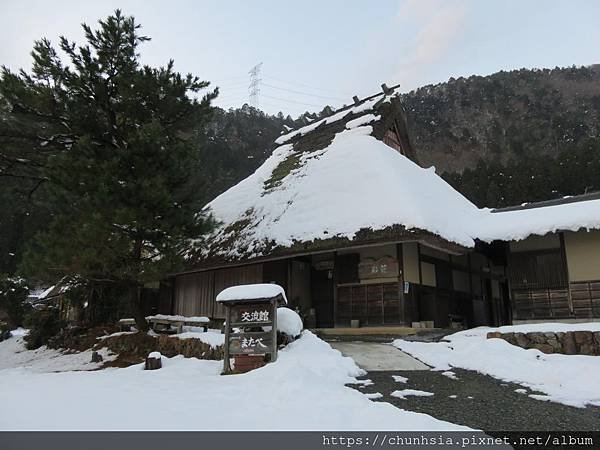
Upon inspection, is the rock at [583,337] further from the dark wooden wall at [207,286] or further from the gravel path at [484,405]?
the dark wooden wall at [207,286]

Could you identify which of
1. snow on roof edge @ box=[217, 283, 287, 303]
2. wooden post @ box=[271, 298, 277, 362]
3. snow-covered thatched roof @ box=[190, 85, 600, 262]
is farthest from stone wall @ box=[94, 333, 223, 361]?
snow-covered thatched roof @ box=[190, 85, 600, 262]

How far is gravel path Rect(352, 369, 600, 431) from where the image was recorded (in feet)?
14.1

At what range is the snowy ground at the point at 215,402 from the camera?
3865 mm

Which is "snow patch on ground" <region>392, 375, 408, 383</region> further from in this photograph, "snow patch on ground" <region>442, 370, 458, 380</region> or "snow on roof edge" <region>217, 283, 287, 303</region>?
"snow on roof edge" <region>217, 283, 287, 303</region>

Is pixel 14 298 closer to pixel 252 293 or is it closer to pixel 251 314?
pixel 251 314

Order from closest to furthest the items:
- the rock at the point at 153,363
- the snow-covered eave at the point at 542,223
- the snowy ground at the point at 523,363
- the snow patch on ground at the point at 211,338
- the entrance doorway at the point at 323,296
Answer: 1. the snowy ground at the point at 523,363
2. the rock at the point at 153,363
3. the snow patch on ground at the point at 211,338
4. the snow-covered eave at the point at 542,223
5. the entrance doorway at the point at 323,296

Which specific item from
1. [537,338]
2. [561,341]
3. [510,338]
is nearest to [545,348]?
[537,338]

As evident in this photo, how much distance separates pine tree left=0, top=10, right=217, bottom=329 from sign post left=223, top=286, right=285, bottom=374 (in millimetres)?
4801

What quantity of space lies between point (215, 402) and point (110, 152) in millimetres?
9057

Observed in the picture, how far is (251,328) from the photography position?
6.99 m

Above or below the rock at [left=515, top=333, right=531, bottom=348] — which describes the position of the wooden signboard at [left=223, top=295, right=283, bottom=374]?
above

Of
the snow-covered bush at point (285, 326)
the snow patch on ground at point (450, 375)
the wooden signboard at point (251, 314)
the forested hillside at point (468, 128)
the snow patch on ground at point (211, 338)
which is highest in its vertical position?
the forested hillside at point (468, 128)

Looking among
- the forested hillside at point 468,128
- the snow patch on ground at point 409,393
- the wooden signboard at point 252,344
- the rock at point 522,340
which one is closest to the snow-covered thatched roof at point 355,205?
the rock at point 522,340

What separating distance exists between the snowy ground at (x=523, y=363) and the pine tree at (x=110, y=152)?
6.82m
